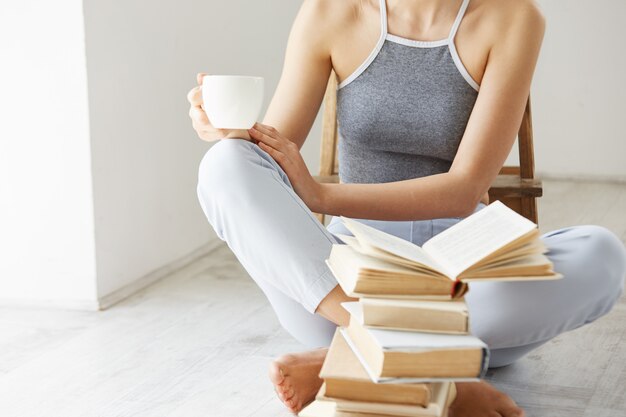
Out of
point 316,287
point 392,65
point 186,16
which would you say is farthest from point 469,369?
point 186,16

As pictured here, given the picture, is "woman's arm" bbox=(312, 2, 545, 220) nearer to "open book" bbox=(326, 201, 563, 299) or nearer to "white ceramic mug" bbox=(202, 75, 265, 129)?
"white ceramic mug" bbox=(202, 75, 265, 129)

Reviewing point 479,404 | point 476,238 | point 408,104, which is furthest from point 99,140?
point 476,238

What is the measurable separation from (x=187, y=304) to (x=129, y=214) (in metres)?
0.34

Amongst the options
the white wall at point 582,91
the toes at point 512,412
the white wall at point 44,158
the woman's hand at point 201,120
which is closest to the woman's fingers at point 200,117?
the woman's hand at point 201,120

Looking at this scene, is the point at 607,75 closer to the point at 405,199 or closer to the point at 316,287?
the point at 405,199

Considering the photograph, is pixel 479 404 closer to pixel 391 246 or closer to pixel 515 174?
pixel 391 246

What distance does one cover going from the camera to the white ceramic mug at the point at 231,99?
1553mm

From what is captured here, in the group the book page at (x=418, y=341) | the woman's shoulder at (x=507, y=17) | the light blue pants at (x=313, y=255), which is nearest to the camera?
the book page at (x=418, y=341)

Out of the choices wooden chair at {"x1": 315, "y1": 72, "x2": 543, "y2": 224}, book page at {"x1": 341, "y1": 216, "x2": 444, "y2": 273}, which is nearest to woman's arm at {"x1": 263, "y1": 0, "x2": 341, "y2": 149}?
wooden chair at {"x1": 315, "y1": 72, "x2": 543, "y2": 224}

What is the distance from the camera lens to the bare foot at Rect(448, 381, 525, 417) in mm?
1605

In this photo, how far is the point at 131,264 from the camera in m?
2.76

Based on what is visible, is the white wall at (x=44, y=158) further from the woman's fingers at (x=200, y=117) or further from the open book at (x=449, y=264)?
the open book at (x=449, y=264)

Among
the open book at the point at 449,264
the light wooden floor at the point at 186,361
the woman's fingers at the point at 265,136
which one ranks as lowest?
the light wooden floor at the point at 186,361

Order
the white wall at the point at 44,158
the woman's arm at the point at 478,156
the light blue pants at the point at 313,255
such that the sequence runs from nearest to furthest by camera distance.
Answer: the light blue pants at the point at 313,255
the woman's arm at the point at 478,156
the white wall at the point at 44,158
